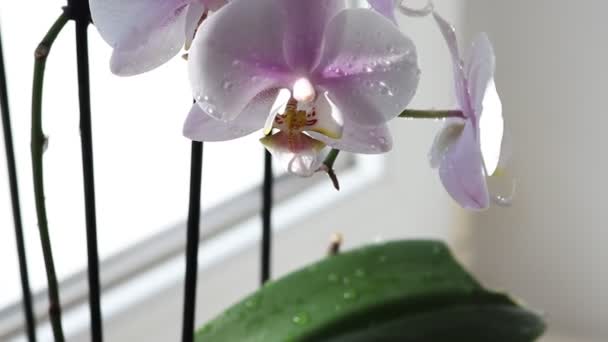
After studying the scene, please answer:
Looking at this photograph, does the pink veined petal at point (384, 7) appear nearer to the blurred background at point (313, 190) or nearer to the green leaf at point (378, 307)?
the green leaf at point (378, 307)

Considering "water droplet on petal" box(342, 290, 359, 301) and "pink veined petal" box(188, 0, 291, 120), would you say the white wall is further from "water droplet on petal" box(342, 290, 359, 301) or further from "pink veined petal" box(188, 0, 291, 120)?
"pink veined petal" box(188, 0, 291, 120)

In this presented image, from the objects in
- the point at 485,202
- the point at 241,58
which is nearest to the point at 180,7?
the point at 241,58

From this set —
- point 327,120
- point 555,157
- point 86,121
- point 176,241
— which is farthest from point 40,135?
point 555,157

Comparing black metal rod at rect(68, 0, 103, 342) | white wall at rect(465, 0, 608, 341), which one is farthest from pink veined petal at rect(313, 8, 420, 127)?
white wall at rect(465, 0, 608, 341)

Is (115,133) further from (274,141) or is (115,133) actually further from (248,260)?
(274,141)

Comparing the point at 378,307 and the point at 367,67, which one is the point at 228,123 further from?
the point at 378,307
